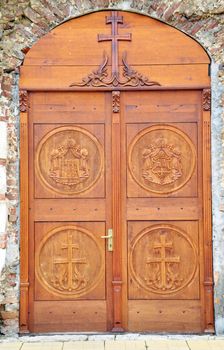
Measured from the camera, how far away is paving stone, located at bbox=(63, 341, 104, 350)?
4.95 meters

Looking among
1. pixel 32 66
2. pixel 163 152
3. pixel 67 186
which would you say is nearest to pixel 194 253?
pixel 163 152

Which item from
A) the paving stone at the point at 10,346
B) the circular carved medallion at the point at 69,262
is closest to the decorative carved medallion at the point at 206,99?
the circular carved medallion at the point at 69,262

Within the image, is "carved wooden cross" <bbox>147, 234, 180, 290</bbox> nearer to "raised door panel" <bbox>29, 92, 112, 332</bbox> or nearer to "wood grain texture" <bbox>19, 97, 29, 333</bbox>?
"raised door panel" <bbox>29, 92, 112, 332</bbox>

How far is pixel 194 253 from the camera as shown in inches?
211

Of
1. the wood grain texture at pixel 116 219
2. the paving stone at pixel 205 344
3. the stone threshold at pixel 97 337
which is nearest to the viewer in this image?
the paving stone at pixel 205 344

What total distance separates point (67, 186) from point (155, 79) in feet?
4.78

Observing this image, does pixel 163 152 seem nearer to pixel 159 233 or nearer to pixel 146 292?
pixel 159 233

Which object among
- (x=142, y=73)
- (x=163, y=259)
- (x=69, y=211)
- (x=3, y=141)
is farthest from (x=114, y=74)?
(x=163, y=259)

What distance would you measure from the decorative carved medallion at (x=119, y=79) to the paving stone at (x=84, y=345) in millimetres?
2631

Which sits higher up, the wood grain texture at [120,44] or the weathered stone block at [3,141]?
the wood grain texture at [120,44]

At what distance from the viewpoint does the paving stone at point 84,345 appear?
16.2 feet

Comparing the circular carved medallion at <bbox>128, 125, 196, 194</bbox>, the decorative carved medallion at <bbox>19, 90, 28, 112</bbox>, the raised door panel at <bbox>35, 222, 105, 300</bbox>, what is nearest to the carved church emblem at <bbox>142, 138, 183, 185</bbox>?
the circular carved medallion at <bbox>128, 125, 196, 194</bbox>

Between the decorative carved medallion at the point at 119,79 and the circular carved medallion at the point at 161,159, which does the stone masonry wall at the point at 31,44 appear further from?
the decorative carved medallion at the point at 119,79

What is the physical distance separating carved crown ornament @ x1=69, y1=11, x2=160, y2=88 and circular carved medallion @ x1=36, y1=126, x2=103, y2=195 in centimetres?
53
